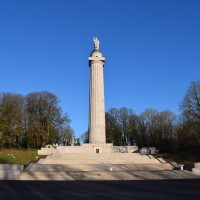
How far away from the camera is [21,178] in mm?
23734

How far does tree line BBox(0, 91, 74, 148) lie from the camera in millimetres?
54031

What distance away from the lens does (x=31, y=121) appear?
5653 centimetres

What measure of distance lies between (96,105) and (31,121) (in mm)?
11298

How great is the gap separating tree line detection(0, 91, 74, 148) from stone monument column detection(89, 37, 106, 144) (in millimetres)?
7646

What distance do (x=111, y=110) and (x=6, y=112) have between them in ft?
78.1

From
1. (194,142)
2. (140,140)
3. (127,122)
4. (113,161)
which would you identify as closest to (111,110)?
(127,122)

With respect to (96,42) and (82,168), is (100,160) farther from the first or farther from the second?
(96,42)
